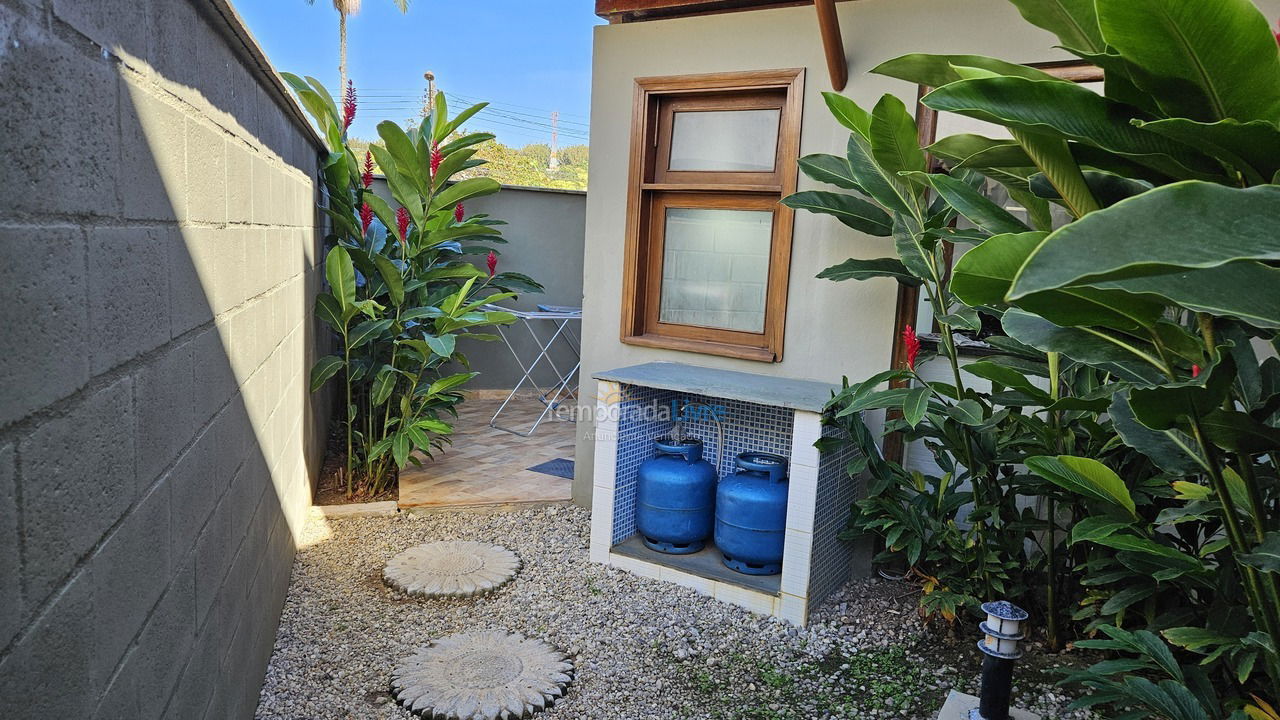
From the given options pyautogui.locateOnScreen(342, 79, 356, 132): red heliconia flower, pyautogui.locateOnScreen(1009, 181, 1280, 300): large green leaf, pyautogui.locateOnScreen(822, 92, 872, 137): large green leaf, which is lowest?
pyautogui.locateOnScreen(1009, 181, 1280, 300): large green leaf

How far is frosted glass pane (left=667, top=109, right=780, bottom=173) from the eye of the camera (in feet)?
12.7

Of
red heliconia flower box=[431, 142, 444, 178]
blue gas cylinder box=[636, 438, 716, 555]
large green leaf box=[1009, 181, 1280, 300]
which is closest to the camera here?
large green leaf box=[1009, 181, 1280, 300]

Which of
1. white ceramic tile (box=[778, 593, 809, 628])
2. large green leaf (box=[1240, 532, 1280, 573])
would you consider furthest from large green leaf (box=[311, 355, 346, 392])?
large green leaf (box=[1240, 532, 1280, 573])

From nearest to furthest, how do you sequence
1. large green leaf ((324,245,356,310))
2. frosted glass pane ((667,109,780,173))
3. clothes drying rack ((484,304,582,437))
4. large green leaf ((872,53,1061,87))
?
large green leaf ((872,53,1061,87)) < frosted glass pane ((667,109,780,173)) < large green leaf ((324,245,356,310)) < clothes drying rack ((484,304,582,437))

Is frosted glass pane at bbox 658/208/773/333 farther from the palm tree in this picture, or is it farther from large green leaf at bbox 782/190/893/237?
the palm tree

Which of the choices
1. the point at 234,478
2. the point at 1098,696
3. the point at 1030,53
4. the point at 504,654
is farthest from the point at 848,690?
the point at 1030,53

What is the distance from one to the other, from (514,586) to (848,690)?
1.47 meters

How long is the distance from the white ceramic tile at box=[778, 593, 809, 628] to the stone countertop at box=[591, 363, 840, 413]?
0.78 meters

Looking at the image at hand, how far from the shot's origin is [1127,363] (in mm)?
1351

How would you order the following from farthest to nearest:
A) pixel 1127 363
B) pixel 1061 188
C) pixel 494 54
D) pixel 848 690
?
pixel 494 54
pixel 848 690
pixel 1127 363
pixel 1061 188

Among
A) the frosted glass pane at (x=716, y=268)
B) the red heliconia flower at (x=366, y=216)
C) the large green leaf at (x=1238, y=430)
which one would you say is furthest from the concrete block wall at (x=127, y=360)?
the frosted glass pane at (x=716, y=268)

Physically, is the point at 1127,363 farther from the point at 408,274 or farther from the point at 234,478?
the point at 408,274

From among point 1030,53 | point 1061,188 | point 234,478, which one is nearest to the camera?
point 1061,188

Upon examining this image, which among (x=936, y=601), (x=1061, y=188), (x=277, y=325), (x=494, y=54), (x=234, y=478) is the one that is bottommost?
(x=936, y=601)
